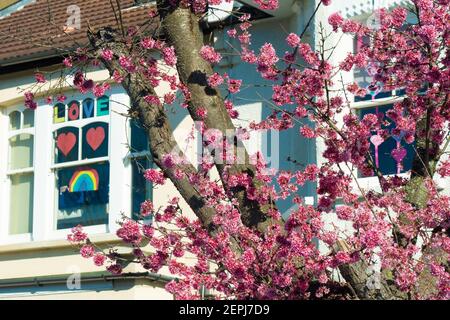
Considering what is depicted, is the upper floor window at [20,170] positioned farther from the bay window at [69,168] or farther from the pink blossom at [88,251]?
the pink blossom at [88,251]

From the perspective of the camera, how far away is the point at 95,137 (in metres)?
14.8

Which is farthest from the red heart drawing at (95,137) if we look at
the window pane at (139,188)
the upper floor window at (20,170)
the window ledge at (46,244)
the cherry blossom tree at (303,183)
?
the cherry blossom tree at (303,183)

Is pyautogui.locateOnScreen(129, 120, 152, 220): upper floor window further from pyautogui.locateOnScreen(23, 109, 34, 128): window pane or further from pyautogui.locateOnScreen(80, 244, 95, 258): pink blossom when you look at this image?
pyautogui.locateOnScreen(80, 244, 95, 258): pink blossom

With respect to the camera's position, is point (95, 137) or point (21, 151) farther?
point (21, 151)

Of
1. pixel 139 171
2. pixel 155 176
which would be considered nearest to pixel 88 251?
pixel 155 176

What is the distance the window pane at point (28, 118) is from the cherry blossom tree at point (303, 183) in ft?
23.2

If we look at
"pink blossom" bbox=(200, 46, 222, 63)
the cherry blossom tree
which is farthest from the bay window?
"pink blossom" bbox=(200, 46, 222, 63)

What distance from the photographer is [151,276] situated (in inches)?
527

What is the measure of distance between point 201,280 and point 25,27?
974 cm

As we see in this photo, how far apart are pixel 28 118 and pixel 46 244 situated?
2272 mm

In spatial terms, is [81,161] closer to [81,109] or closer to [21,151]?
[81,109]

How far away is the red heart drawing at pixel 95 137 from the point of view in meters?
14.7

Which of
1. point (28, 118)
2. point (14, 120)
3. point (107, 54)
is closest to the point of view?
point (107, 54)

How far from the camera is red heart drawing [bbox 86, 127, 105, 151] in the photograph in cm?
1469
